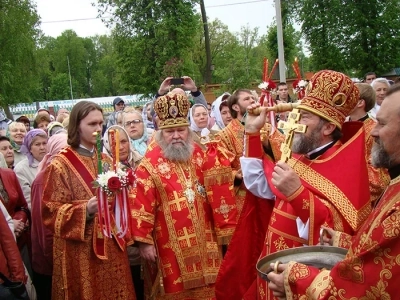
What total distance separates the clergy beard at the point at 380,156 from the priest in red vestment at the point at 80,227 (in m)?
2.41

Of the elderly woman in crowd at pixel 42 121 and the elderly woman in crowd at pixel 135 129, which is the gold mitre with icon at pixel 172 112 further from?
the elderly woman in crowd at pixel 42 121

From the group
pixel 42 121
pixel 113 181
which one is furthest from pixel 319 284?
pixel 42 121

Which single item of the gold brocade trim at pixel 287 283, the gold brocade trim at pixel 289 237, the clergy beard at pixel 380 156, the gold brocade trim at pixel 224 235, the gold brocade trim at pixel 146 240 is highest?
the clergy beard at pixel 380 156

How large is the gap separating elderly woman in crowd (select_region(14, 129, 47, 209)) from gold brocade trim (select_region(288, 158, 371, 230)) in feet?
11.2

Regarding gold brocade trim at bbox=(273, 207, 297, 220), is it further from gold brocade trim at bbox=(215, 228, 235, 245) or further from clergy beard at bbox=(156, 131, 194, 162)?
clergy beard at bbox=(156, 131, 194, 162)

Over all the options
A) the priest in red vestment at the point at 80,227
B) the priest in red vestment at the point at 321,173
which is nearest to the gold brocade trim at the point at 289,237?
the priest in red vestment at the point at 321,173

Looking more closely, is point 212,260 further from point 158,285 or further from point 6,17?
point 6,17

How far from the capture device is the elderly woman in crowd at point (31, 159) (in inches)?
220

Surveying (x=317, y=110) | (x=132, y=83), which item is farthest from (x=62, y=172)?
(x=132, y=83)

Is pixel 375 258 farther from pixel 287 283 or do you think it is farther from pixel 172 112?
pixel 172 112

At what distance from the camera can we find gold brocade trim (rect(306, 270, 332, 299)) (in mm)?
2176

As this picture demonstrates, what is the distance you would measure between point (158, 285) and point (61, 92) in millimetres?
72644

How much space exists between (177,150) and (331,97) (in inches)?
61.3

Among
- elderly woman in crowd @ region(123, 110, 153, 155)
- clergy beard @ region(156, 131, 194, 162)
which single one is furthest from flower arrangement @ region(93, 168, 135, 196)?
elderly woman in crowd @ region(123, 110, 153, 155)
